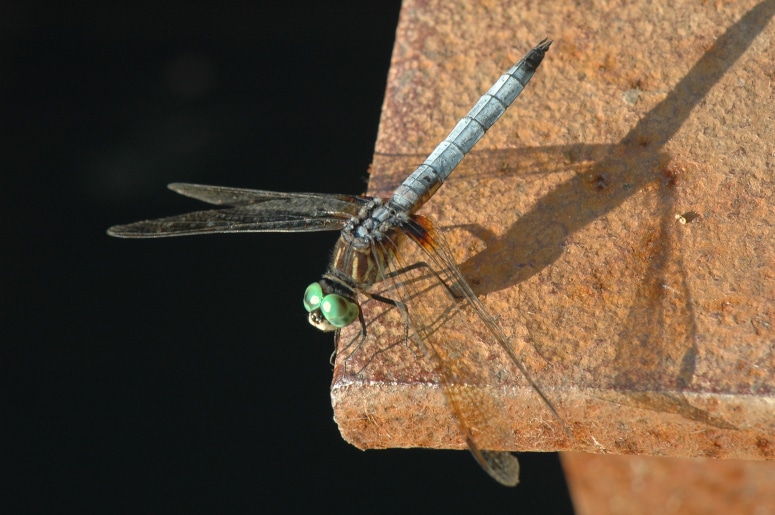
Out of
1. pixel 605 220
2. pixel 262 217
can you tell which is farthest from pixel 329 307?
pixel 605 220

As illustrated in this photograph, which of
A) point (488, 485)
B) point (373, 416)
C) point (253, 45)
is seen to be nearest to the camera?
point (373, 416)

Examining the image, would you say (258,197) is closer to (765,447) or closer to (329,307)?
(329,307)

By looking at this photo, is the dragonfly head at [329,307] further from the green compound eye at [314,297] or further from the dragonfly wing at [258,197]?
the dragonfly wing at [258,197]

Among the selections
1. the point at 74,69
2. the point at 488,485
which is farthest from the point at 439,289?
the point at 74,69

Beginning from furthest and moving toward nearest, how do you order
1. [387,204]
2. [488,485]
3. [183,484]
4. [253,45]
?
[253,45] < [488,485] < [183,484] < [387,204]

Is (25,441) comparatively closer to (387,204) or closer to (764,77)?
(387,204)

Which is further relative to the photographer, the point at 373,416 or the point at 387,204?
the point at 387,204

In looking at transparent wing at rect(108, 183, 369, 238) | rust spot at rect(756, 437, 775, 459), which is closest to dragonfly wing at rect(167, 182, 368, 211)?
transparent wing at rect(108, 183, 369, 238)
